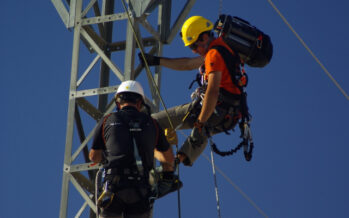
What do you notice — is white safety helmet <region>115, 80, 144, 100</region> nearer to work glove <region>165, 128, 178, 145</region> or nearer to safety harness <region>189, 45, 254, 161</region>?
work glove <region>165, 128, 178, 145</region>

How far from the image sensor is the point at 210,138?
960 centimetres

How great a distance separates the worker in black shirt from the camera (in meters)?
8.19

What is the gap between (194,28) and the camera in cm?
988

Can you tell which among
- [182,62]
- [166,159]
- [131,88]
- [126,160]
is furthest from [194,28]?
[126,160]

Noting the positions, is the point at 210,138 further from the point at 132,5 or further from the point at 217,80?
the point at 132,5

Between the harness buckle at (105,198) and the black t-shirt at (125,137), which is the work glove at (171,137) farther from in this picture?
the harness buckle at (105,198)

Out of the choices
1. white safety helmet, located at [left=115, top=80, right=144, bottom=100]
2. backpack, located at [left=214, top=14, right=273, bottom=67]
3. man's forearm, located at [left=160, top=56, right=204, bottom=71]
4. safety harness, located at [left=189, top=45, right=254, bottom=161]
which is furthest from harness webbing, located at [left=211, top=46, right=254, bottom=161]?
white safety helmet, located at [left=115, top=80, right=144, bottom=100]

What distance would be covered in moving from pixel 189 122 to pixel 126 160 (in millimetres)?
1761

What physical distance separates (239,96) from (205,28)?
0.96m

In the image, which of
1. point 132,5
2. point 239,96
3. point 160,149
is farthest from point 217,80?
point 132,5

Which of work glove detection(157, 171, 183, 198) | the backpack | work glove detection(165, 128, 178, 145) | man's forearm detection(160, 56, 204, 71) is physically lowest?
work glove detection(157, 171, 183, 198)

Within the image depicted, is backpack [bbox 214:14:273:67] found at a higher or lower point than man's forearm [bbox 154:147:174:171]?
higher

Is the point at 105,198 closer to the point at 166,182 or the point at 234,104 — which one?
the point at 166,182

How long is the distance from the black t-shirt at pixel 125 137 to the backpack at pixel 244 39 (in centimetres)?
193
